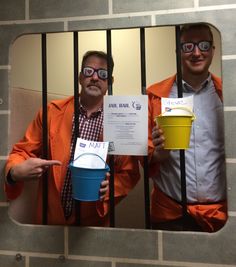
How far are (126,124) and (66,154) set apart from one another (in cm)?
29

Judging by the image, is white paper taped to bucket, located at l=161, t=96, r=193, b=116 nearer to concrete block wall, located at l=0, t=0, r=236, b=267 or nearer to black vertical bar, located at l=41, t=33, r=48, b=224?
concrete block wall, located at l=0, t=0, r=236, b=267

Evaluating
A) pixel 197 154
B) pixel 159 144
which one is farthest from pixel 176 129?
pixel 197 154

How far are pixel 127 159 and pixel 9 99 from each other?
549 mm

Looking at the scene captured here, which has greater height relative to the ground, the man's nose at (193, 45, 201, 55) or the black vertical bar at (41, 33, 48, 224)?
the man's nose at (193, 45, 201, 55)

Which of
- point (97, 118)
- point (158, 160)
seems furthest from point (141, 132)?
point (97, 118)

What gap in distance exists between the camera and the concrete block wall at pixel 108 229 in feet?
3.51

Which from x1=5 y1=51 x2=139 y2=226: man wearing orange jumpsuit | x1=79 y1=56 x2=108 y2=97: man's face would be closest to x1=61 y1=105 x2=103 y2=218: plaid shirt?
x1=5 y1=51 x2=139 y2=226: man wearing orange jumpsuit

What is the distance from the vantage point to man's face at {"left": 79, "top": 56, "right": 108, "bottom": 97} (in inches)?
49.8

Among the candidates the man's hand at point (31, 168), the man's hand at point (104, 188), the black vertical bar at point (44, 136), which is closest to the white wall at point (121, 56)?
the black vertical bar at point (44, 136)

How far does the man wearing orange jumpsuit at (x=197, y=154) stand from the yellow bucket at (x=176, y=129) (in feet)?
0.32

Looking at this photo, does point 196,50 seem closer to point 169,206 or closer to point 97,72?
point 97,72

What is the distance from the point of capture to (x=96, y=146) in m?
1.14

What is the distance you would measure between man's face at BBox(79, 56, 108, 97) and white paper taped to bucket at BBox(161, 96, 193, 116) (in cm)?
30

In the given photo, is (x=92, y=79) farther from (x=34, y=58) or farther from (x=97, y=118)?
(x=34, y=58)
